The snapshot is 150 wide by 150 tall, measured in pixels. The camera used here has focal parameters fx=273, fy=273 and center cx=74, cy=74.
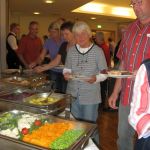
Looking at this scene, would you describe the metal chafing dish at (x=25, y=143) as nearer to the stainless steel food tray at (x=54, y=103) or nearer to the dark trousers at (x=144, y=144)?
the dark trousers at (x=144, y=144)

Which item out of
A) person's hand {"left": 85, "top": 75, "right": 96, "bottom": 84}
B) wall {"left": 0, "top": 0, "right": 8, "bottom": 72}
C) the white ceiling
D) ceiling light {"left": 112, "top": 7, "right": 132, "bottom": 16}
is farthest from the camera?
ceiling light {"left": 112, "top": 7, "right": 132, "bottom": 16}

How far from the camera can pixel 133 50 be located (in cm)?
149

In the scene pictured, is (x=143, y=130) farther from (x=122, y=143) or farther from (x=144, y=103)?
(x=122, y=143)

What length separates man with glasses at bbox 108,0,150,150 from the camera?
140cm

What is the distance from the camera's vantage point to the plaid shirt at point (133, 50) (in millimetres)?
1445

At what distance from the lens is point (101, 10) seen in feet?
21.7

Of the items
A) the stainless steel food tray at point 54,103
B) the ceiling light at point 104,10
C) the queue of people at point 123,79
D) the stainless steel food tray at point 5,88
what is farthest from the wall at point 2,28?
the ceiling light at point 104,10

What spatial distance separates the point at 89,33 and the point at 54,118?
2.61 feet

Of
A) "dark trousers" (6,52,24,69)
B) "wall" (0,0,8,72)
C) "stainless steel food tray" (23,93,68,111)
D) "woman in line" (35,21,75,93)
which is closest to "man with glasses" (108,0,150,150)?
"stainless steel food tray" (23,93,68,111)

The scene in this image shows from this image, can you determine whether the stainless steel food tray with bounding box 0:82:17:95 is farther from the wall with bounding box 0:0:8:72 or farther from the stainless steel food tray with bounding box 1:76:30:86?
the wall with bounding box 0:0:8:72

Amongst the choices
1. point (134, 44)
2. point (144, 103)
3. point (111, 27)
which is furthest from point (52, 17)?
point (144, 103)

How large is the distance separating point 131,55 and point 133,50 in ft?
0.10

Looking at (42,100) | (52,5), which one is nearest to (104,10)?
(52,5)

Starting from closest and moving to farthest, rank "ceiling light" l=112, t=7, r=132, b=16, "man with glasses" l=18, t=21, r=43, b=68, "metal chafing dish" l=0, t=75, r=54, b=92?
"metal chafing dish" l=0, t=75, r=54, b=92 → "man with glasses" l=18, t=21, r=43, b=68 → "ceiling light" l=112, t=7, r=132, b=16
